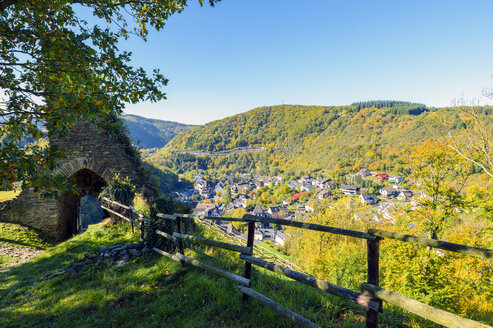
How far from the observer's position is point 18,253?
809cm

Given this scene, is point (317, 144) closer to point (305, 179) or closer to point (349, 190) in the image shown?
point (305, 179)

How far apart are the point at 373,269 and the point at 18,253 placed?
11.9 m

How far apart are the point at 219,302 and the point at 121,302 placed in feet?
6.72

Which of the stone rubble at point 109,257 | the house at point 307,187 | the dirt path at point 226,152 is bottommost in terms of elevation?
the house at point 307,187

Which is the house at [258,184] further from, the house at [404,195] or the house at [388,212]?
the house at [388,212]

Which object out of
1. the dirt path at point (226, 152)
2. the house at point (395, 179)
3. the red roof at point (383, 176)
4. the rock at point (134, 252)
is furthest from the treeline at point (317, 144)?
the rock at point (134, 252)

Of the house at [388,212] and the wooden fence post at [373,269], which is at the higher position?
the wooden fence post at [373,269]

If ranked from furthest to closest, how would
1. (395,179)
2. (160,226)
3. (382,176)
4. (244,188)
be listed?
(244,188), (382,176), (395,179), (160,226)

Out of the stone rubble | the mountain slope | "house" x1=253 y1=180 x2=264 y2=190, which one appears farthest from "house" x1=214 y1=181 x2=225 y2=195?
the stone rubble

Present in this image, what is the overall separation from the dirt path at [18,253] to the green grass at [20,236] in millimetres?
321

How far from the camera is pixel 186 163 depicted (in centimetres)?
15262

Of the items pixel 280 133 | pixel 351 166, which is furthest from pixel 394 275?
pixel 280 133


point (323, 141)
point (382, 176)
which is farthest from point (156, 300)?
point (323, 141)

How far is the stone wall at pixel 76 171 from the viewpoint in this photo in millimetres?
9852
